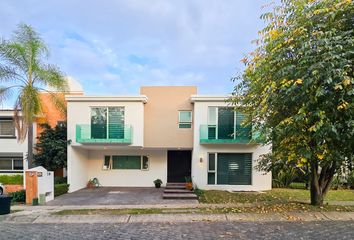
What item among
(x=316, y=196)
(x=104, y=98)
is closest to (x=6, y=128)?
(x=104, y=98)

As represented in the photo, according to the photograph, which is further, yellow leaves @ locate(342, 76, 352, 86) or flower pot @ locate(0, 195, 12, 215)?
flower pot @ locate(0, 195, 12, 215)

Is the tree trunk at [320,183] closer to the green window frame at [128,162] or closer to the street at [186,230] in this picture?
the street at [186,230]

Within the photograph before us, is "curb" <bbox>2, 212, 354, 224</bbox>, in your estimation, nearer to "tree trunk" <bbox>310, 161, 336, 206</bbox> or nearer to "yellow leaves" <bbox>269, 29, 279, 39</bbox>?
"tree trunk" <bbox>310, 161, 336, 206</bbox>

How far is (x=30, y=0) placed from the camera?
9.63m

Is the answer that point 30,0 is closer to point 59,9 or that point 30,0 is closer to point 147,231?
point 59,9

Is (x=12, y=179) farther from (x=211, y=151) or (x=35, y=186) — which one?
(x=211, y=151)

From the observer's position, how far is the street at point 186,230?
23.3 feet

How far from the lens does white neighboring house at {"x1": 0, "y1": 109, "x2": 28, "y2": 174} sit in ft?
60.7

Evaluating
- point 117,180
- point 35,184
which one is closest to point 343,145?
point 35,184

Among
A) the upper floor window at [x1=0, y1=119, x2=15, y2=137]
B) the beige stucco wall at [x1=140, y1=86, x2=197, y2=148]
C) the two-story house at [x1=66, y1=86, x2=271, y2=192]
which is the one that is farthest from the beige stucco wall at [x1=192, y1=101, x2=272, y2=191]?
the upper floor window at [x1=0, y1=119, x2=15, y2=137]

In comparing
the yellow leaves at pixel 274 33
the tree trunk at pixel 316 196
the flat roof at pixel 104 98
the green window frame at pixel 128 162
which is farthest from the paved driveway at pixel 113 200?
the yellow leaves at pixel 274 33

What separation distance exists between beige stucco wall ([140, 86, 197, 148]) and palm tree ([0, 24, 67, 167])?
19.3 feet

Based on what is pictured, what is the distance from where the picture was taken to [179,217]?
916cm

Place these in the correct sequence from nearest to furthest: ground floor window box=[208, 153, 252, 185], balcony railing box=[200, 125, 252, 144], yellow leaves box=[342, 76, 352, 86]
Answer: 1. yellow leaves box=[342, 76, 352, 86]
2. balcony railing box=[200, 125, 252, 144]
3. ground floor window box=[208, 153, 252, 185]
